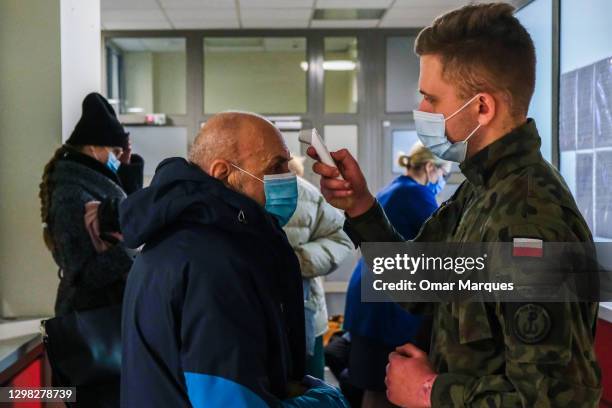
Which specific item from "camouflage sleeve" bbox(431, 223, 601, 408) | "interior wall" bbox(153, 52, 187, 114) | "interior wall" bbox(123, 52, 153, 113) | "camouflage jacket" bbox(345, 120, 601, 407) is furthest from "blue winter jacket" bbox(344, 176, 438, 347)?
"interior wall" bbox(123, 52, 153, 113)

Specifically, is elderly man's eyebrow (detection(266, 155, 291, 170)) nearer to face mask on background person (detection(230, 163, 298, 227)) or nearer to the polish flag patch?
face mask on background person (detection(230, 163, 298, 227))

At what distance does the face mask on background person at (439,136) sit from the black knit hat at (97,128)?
4.58ft

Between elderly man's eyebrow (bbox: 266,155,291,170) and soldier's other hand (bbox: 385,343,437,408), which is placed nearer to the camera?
soldier's other hand (bbox: 385,343,437,408)

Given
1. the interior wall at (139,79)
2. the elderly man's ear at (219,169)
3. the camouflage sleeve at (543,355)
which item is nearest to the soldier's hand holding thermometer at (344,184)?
the elderly man's ear at (219,169)

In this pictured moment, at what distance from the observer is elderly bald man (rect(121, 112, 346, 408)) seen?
3.35ft

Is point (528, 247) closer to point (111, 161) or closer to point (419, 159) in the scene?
point (111, 161)

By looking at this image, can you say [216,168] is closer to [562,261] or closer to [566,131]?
[562,261]

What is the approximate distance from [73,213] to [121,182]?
0.50m

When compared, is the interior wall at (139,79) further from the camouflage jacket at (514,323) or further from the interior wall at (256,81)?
the camouflage jacket at (514,323)

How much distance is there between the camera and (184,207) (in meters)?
1.10

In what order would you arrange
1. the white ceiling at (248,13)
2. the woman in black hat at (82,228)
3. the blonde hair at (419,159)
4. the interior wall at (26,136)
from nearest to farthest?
1. the woman in black hat at (82,228)
2. the interior wall at (26,136)
3. the blonde hair at (419,159)
4. the white ceiling at (248,13)

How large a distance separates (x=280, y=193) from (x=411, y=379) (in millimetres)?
464

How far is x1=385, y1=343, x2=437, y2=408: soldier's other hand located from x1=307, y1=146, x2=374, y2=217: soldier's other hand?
366 millimetres

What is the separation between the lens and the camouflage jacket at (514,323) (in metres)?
0.96
